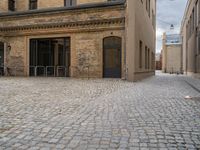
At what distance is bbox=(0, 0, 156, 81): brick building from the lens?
18078 millimetres

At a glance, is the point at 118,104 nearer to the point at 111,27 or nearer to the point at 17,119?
the point at 17,119

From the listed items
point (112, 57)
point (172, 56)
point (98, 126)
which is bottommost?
point (98, 126)

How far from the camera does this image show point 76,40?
19844 mm

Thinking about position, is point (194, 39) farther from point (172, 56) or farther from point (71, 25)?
point (172, 56)

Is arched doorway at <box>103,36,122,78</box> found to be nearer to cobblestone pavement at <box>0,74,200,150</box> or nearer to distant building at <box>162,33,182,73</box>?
cobblestone pavement at <box>0,74,200,150</box>

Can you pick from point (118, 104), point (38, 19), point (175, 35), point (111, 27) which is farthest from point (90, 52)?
point (175, 35)

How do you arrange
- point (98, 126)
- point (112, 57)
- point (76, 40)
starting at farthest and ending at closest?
1. point (76, 40)
2. point (112, 57)
3. point (98, 126)

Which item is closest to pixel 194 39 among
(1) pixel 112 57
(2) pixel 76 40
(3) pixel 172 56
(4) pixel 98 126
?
(1) pixel 112 57

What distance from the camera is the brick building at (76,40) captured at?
18078 mm

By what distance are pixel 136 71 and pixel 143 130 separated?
44.6 ft

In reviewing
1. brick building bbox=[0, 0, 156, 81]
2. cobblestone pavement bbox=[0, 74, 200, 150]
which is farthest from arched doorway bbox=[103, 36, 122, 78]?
cobblestone pavement bbox=[0, 74, 200, 150]

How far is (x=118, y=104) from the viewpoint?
753 centimetres

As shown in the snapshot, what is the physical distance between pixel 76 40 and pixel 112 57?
318 centimetres

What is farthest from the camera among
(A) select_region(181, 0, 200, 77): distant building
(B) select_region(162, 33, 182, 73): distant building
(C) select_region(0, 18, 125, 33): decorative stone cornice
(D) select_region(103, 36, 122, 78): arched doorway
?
(B) select_region(162, 33, 182, 73): distant building
